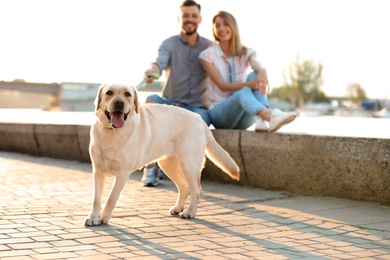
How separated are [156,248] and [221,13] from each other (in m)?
4.80

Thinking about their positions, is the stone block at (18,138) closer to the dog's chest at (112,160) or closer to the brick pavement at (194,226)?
the brick pavement at (194,226)

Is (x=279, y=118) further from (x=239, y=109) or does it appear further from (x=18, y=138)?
(x=18, y=138)

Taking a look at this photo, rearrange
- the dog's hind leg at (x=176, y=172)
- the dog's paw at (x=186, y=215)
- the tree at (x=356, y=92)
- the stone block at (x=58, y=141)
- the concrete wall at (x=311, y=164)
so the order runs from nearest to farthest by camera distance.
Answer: the dog's paw at (x=186, y=215), the dog's hind leg at (x=176, y=172), the concrete wall at (x=311, y=164), the stone block at (x=58, y=141), the tree at (x=356, y=92)

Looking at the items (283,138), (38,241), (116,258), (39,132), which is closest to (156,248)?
(116,258)

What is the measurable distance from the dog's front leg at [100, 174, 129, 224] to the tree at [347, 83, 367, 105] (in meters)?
161

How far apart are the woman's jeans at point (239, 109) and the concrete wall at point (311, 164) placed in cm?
24

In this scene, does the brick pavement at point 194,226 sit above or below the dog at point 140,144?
below

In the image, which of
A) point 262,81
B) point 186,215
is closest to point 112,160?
point 186,215

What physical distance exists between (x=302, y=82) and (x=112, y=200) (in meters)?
149

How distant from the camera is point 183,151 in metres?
6.68

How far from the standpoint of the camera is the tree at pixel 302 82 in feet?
493

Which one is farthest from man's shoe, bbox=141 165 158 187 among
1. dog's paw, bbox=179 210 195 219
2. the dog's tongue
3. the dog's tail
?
the dog's tongue

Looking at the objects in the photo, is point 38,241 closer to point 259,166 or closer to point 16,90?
point 259,166

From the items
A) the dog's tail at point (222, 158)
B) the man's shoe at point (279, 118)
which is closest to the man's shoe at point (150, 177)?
the man's shoe at point (279, 118)
